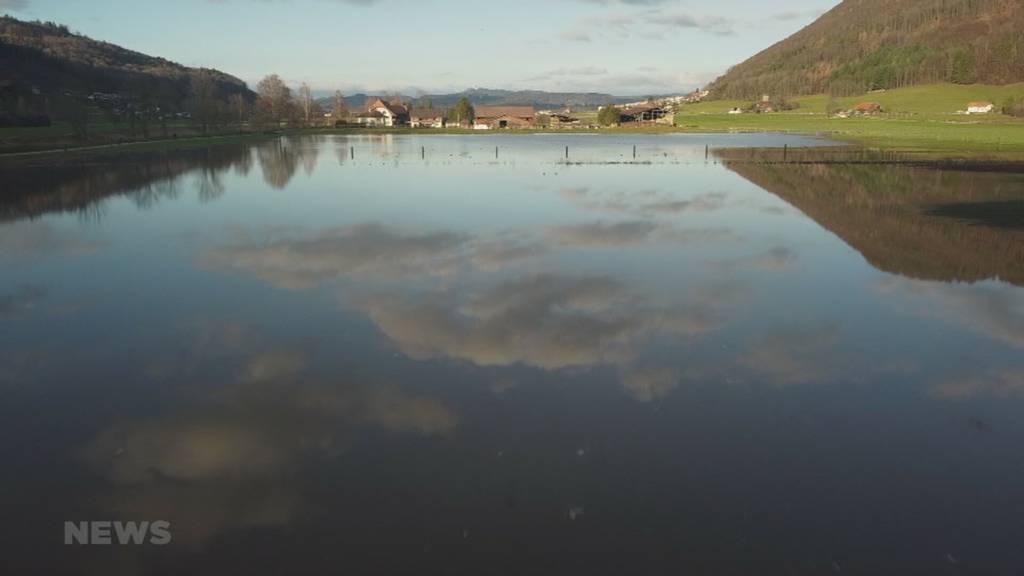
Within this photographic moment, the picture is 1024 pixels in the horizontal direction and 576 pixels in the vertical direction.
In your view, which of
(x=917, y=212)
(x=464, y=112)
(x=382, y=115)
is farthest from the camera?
(x=382, y=115)

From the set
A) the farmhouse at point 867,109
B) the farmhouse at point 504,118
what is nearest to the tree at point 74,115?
the farmhouse at point 504,118

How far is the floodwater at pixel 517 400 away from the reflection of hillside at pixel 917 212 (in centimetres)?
24

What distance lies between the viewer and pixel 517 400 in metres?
11.0

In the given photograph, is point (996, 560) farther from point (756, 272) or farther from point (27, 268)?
point (27, 268)

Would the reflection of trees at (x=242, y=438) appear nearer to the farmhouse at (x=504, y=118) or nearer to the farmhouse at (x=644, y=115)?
the farmhouse at (x=504, y=118)

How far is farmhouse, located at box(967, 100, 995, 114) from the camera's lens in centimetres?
14766

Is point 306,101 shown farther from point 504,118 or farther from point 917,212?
point 917,212

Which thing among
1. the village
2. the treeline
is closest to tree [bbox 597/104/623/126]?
the village

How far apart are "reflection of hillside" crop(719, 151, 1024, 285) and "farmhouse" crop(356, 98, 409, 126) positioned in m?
133

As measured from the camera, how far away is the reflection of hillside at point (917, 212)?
2055 centimetres

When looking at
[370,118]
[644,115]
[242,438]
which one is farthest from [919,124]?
[242,438]

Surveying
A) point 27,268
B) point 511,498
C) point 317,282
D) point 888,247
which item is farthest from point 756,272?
point 27,268

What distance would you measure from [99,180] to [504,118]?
137797mm

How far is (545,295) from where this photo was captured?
16.9 meters
